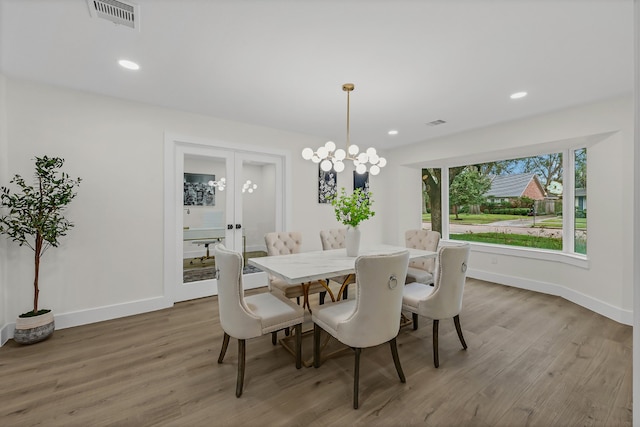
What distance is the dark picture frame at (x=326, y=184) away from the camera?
4828mm

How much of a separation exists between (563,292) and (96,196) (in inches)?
241

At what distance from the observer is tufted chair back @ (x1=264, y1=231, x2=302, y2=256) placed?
10.8 ft

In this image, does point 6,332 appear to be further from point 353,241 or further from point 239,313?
point 353,241

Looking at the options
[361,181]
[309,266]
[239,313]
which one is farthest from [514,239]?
[239,313]

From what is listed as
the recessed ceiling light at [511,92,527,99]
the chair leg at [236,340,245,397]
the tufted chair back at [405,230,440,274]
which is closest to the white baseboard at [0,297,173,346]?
the chair leg at [236,340,245,397]

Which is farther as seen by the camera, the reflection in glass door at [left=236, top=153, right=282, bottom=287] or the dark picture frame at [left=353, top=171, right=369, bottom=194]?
the dark picture frame at [left=353, top=171, right=369, bottom=194]

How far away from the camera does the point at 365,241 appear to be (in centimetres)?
558

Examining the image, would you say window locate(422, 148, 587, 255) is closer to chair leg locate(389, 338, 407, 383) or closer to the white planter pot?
chair leg locate(389, 338, 407, 383)

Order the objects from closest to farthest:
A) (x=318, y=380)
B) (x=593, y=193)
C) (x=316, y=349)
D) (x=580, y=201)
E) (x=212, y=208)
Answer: (x=318, y=380)
(x=316, y=349)
(x=593, y=193)
(x=580, y=201)
(x=212, y=208)

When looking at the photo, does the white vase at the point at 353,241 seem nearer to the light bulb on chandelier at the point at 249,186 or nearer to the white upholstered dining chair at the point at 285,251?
the white upholstered dining chair at the point at 285,251

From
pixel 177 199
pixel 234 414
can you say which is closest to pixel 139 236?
pixel 177 199

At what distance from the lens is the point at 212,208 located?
3.94m

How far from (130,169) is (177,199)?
2.04 feet

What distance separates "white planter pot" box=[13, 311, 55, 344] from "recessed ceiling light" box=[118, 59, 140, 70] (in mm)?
2474
